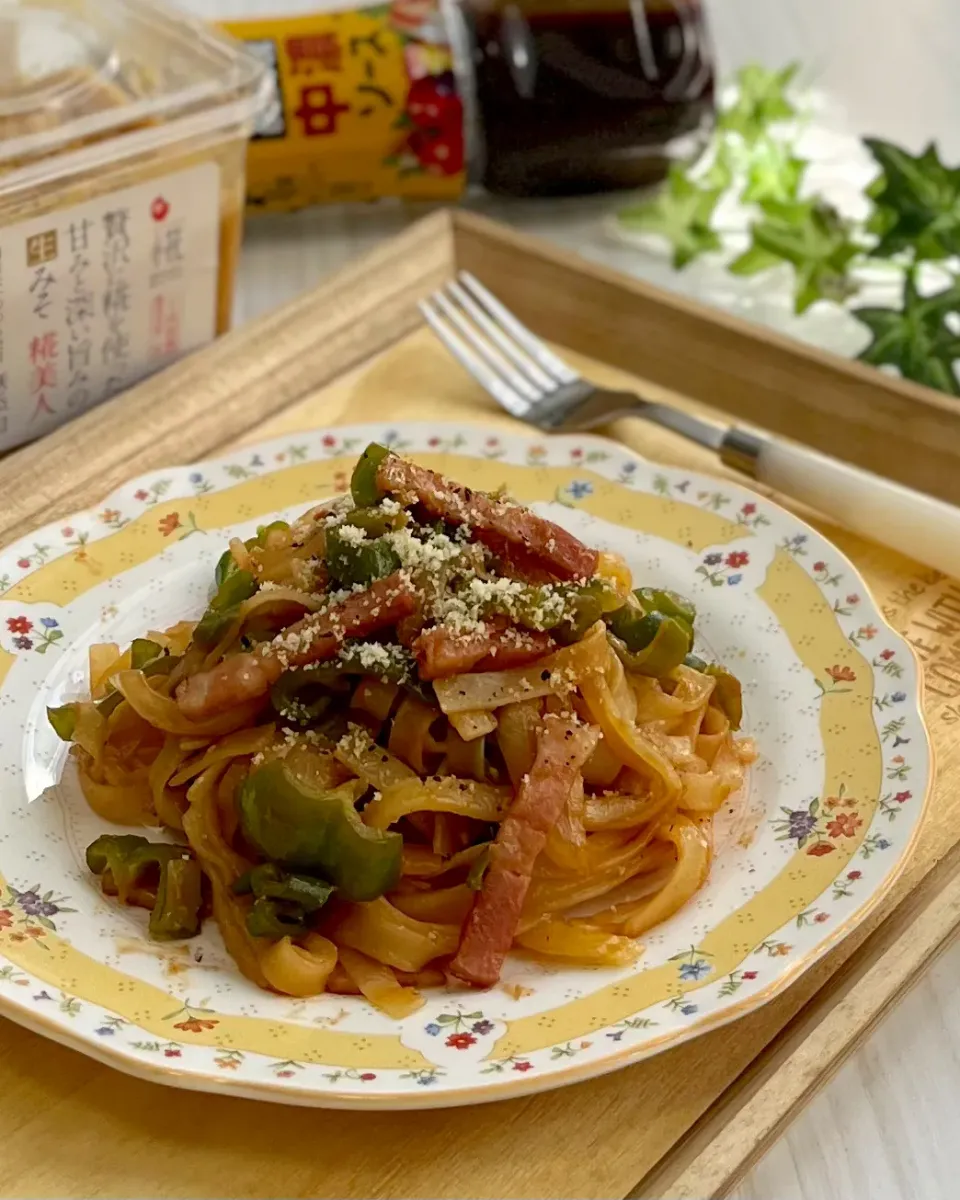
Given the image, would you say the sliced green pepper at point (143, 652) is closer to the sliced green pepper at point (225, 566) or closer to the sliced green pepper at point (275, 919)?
the sliced green pepper at point (225, 566)

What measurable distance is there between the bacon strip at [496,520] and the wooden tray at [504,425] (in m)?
0.74

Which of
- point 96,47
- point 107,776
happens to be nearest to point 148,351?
point 96,47

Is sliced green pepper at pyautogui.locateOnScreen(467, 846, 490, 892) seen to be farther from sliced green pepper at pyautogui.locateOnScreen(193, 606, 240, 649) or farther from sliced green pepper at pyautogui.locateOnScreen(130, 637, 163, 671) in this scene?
sliced green pepper at pyautogui.locateOnScreen(130, 637, 163, 671)

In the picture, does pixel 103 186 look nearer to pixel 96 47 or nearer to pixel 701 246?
pixel 96 47

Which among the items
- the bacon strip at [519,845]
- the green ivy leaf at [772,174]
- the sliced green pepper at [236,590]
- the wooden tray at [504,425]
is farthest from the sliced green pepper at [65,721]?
the green ivy leaf at [772,174]

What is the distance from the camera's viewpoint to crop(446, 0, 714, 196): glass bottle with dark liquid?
4.25m

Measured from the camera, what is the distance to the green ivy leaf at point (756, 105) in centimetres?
482

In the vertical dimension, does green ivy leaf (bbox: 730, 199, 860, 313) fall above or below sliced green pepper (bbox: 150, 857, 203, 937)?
above

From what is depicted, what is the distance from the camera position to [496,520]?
252cm

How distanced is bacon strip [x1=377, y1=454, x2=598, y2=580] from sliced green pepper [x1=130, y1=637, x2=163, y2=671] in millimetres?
477

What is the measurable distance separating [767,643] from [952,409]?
0.98m

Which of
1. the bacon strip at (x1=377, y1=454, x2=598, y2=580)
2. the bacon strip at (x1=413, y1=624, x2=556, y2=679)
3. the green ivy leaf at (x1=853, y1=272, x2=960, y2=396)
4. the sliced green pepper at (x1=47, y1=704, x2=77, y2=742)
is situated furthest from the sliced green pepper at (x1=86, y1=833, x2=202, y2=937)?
the green ivy leaf at (x1=853, y1=272, x2=960, y2=396)

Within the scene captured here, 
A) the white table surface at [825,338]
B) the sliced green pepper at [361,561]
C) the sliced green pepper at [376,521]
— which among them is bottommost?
the white table surface at [825,338]

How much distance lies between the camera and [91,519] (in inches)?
Result: 115
